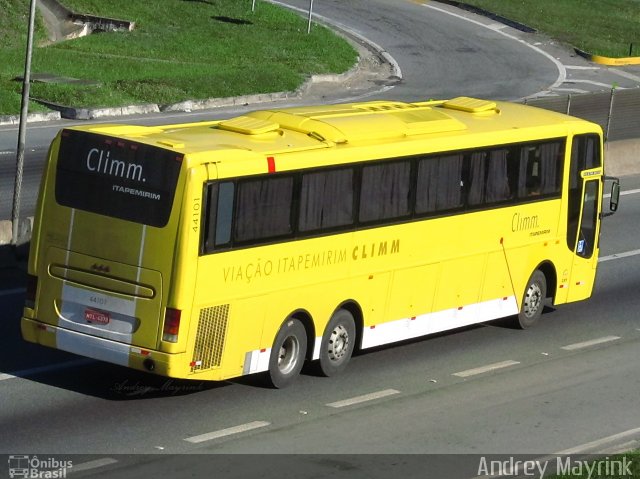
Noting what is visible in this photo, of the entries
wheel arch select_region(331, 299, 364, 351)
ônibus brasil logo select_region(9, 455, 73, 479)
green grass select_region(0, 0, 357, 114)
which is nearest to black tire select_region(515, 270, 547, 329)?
wheel arch select_region(331, 299, 364, 351)

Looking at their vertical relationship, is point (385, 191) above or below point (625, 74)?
above

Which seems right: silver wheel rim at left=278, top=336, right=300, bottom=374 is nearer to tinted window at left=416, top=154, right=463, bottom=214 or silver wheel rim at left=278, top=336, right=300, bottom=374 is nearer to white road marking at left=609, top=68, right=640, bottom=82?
tinted window at left=416, top=154, right=463, bottom=214

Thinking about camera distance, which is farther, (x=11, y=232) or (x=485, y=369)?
(x=11, y=232)

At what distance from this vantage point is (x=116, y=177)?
15.1 m

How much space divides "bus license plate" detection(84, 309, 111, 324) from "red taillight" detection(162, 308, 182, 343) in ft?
2.18

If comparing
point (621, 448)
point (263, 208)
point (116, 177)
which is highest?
point (116, 177)

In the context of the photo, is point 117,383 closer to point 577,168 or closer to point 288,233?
point 288,233

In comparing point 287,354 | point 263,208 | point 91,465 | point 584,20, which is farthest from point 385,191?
point 584,20

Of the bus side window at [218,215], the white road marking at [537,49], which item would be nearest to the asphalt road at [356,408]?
the bus side window at [218,215]

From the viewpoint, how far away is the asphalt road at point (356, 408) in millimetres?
13695

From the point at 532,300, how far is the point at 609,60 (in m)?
33.0

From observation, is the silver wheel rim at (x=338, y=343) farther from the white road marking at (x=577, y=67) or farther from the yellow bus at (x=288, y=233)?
the white road marking at (x=577, y=67)

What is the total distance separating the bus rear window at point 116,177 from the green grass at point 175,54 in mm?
18709

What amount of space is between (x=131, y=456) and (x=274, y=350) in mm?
2835
